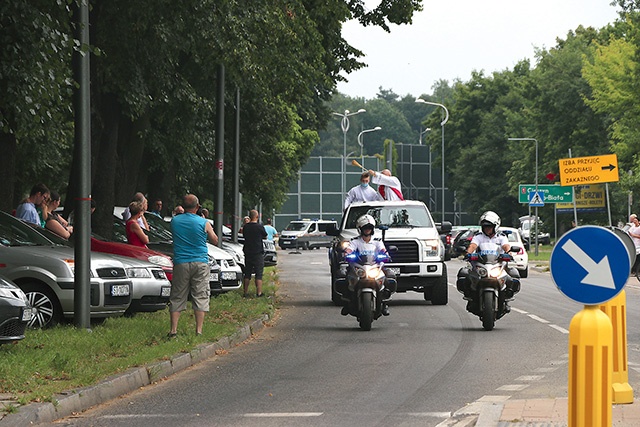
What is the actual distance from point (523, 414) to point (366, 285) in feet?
31.4

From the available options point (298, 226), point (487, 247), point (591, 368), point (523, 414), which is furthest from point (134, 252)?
point (298, 226)

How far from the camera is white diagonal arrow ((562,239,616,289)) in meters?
7.68

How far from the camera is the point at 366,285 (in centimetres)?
1933

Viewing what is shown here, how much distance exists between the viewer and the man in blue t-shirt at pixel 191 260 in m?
16.8

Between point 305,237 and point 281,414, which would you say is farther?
point 305,237

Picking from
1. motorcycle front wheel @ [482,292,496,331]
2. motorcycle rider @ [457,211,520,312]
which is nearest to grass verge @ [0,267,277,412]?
motorcycle rider @ [457,211,520,312]

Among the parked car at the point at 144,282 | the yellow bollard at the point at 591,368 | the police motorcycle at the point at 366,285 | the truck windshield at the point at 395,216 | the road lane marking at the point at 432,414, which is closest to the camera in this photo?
the yellow bollard at the point at 591,368

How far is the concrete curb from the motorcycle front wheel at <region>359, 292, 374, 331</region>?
327 cm

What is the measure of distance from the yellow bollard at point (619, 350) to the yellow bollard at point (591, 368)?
2801 mm

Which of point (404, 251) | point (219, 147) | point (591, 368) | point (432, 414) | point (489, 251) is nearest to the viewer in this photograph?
point (591, 368)

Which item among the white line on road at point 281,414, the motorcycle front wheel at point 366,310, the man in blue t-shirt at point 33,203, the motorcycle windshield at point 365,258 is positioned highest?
the man in blue t-shirt at point 33,203

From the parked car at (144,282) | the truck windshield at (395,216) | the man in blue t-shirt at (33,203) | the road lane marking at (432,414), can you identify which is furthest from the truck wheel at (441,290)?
the road lane marking at (432,414)

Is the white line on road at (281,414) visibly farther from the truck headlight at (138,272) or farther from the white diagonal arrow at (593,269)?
the truck headlight at (138,272)

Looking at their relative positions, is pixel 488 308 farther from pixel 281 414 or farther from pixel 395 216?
pixel 281 414
